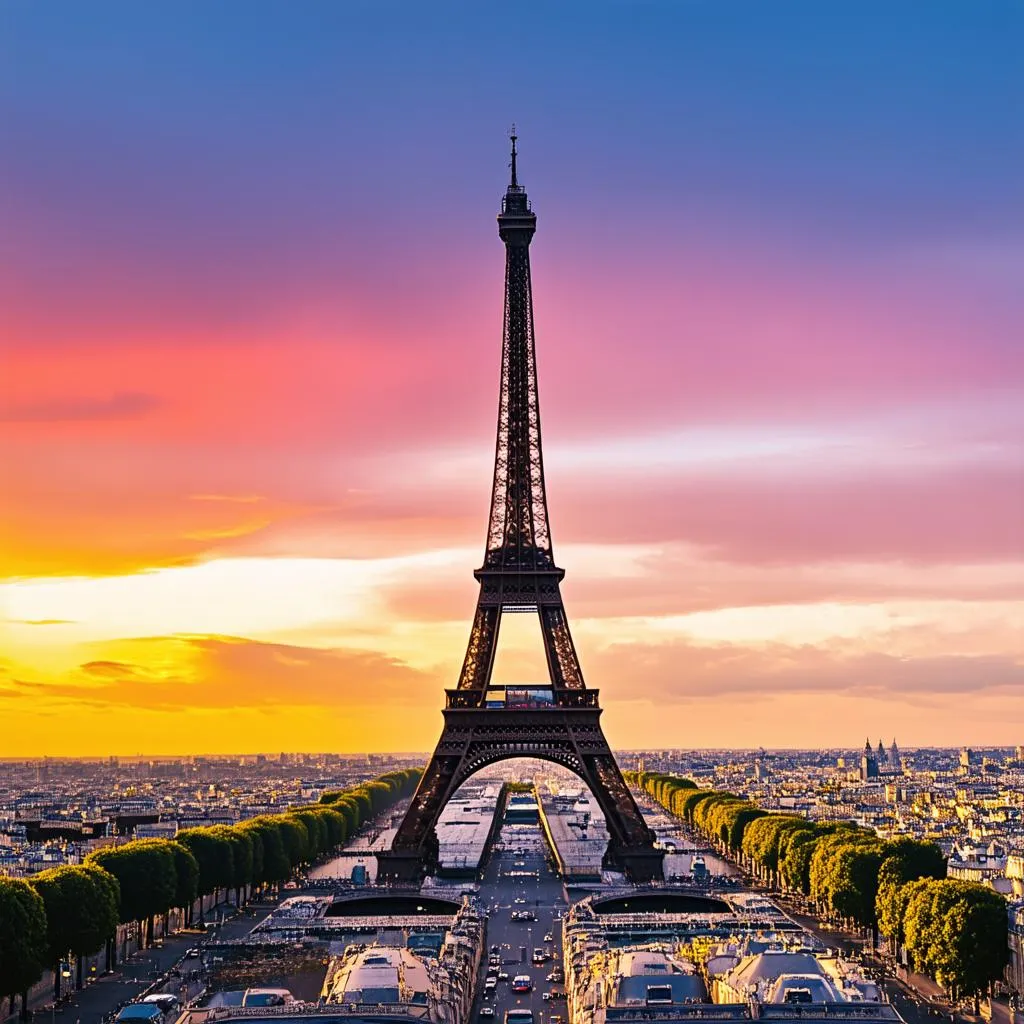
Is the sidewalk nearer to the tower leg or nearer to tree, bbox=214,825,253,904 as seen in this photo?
tree, bbox=214,825,253,904

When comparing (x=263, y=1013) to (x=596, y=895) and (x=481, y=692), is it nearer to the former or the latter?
(x=596, y=895)

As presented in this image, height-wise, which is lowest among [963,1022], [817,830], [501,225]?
[963,1022]

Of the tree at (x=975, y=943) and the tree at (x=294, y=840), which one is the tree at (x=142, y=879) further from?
the tree at (x=975, y=943)

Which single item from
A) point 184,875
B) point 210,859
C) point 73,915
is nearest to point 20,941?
point 73,915

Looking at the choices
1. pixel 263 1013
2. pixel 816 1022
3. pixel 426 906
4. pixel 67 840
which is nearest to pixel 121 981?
pixel 426 906

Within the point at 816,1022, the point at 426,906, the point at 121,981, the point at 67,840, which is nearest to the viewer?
the point at 816,1022

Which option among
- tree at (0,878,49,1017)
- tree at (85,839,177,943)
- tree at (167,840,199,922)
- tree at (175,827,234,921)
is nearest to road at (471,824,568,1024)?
tree at (175,827,234,921)
